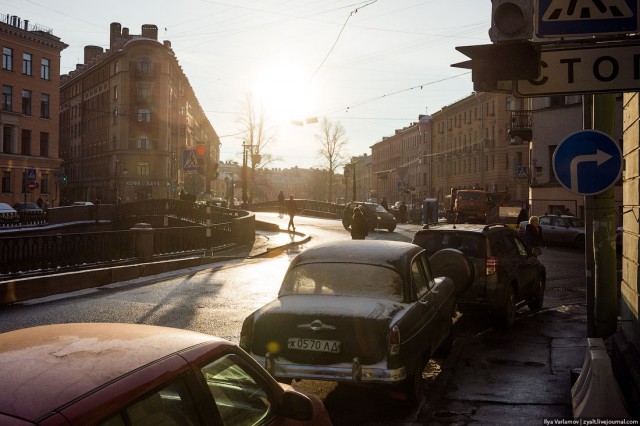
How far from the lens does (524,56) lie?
14.4ft

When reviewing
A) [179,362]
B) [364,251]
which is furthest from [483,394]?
[179,362]

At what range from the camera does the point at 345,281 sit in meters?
7.15

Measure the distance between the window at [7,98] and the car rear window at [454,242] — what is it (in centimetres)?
5938

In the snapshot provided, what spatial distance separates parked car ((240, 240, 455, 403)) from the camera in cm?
621

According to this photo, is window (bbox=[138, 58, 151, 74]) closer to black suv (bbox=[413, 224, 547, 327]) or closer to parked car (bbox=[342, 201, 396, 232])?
parked car (bbox=[342, 201, 396, 232])

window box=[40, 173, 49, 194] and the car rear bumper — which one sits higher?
window box=[40, 173, 49, 194]

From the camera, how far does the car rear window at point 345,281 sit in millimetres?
7027

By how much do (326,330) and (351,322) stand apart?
0.25 metres

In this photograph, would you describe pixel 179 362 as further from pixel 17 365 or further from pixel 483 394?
pixel 483 394

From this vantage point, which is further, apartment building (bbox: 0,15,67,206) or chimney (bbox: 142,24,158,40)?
chimney (bbox: 142,24,158,40)

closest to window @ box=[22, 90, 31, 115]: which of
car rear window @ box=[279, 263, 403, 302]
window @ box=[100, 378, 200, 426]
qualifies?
car rear window @ box=[279, 263, 403, 302]

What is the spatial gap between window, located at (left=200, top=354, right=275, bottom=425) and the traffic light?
8.98 ft

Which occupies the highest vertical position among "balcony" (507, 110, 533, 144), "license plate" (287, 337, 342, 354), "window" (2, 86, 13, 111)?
"window" (2, 86, 13, 111)

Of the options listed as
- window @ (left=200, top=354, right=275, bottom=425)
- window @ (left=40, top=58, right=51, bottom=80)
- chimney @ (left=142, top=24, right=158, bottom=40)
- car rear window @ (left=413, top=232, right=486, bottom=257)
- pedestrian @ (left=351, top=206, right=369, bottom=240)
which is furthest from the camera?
chimney @ (left=142, top=24, right=158, bottom=40)
